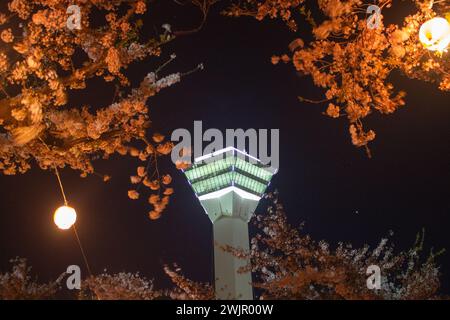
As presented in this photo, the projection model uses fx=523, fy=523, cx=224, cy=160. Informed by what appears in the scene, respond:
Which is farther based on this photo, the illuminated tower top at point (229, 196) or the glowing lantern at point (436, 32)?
the illuminated tower top at point (229, 196)

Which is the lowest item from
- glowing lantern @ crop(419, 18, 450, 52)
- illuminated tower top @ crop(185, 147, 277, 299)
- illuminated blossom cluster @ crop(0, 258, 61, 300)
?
illuminated blossom cluster @ crop(0, 258, 61, 300)

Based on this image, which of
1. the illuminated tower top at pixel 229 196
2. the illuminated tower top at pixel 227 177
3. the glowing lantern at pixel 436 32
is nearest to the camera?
the glowing lantern at pixel 436 32

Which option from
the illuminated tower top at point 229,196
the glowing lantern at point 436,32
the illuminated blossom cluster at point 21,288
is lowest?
the illuminated blossom cluster at point 21,288

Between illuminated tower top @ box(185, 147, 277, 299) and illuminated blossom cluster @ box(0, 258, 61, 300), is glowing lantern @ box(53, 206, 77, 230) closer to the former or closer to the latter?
illuminated blossom cluster @ box(0, 258, 61, 300)

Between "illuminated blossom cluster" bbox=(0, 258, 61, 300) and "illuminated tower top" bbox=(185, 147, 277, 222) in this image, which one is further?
"illuminated tower top" bbox=(185, 147, 277, 222)

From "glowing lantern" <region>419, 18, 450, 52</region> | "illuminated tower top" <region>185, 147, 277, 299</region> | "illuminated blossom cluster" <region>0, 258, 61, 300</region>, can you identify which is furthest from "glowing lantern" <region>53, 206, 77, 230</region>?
"illuminated tower top" <region>185, 147, 277, 299</region>

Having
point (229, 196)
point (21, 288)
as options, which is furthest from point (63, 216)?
point (229, 196)

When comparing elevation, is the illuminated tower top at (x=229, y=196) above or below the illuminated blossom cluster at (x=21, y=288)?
above

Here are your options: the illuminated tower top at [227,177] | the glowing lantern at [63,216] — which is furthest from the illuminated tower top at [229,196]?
the glowing lantern at [63,216]

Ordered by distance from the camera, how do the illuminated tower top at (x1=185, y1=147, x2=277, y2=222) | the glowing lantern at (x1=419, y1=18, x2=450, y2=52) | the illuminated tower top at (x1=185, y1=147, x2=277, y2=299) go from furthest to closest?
1. the illuminated tower top at (x1=185, y1=147, x2=277, y2=222)
2. the illuminated tower top at (x1=185, y1=147, x2=277, y2=299)
3. the glowing lantern at (x1=419, y1=18, x2=450, y2=52)

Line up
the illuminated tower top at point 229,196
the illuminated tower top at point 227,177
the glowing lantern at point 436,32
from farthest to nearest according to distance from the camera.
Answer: the illuminated tower top at point 227,177 → the illuminated tower top at point 229,196 → the glowing lantern at point 436,32

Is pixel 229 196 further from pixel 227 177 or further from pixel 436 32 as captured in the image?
pixel 436 32

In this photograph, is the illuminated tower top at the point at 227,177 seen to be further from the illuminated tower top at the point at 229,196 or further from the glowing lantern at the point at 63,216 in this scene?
the glowing lantern at the point at 63,216
